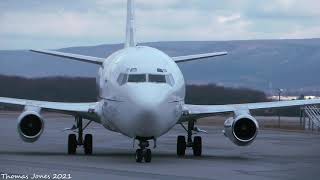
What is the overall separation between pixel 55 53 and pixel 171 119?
27.7ft

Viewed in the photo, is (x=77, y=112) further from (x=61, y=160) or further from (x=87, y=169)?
(x=87, y=169)

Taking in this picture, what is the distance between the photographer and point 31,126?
26.1 metres

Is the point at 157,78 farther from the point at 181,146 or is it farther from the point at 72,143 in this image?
the point at 72,143

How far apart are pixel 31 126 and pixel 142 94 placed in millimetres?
5429

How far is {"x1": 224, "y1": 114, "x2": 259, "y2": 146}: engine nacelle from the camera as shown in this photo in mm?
26188

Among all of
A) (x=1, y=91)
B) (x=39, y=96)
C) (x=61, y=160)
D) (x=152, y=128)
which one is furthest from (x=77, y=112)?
(x=1, y=91)

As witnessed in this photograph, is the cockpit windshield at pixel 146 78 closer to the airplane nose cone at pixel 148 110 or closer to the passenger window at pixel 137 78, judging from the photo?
the passenger window at pixel 137 78

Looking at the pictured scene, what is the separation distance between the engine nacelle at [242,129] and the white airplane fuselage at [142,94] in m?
2.21

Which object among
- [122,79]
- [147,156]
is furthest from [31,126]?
[147,156]

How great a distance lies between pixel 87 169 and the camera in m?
20.4

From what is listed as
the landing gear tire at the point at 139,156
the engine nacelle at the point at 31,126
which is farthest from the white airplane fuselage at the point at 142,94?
the engine nacelle at the point at 31,126

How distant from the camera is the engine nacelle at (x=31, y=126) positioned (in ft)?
84.9

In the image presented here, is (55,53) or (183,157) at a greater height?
(55,53)

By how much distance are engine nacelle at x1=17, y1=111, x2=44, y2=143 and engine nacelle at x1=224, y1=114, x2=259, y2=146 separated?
623cm
